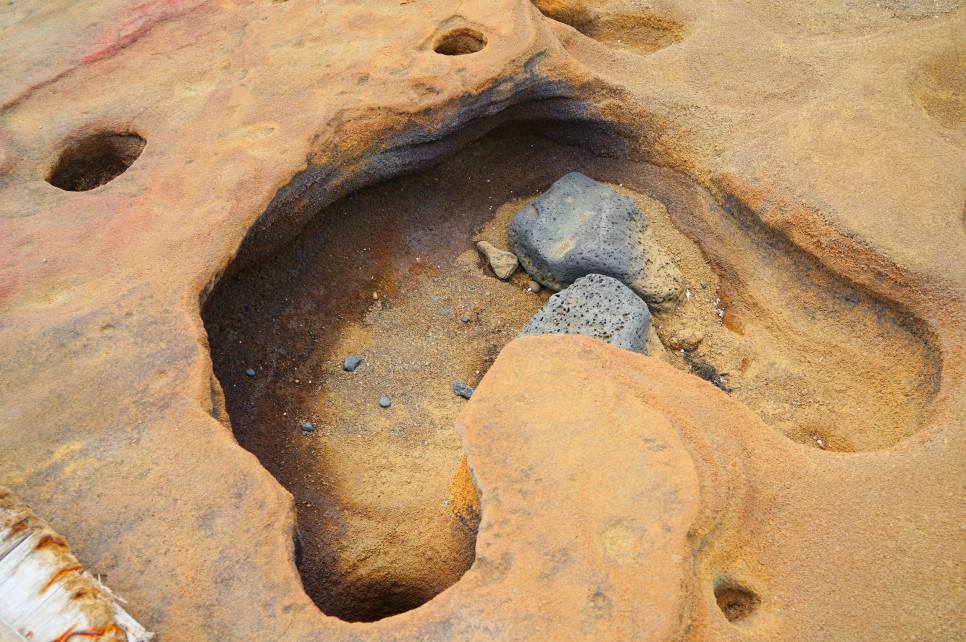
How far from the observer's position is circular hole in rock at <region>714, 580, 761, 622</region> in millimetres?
2527

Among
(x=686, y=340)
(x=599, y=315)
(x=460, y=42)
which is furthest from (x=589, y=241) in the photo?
(x=460, y=42)

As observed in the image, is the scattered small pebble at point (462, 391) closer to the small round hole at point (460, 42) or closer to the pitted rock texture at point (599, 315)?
the pitted rock texture at point (599, 315)

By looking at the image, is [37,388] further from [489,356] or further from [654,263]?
[654,263]

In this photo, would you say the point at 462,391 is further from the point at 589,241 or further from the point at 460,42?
the point at 460,42

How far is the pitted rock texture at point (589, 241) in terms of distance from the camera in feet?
13.8

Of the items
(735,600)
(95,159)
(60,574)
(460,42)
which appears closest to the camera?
(60,574)

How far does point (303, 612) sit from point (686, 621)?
1.18 metres

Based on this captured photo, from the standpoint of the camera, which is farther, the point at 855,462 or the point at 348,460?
the point at 348,460

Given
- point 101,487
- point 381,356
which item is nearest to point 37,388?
point 101,487

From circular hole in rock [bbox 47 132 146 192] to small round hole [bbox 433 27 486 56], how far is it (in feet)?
5.95

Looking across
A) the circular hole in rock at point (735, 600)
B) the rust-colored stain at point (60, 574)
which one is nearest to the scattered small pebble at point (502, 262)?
the circular hole in rock at point (735, 600)

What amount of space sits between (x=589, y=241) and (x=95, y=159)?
279 centimetres

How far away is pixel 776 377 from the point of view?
390cm

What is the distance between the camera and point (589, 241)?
4.21m
